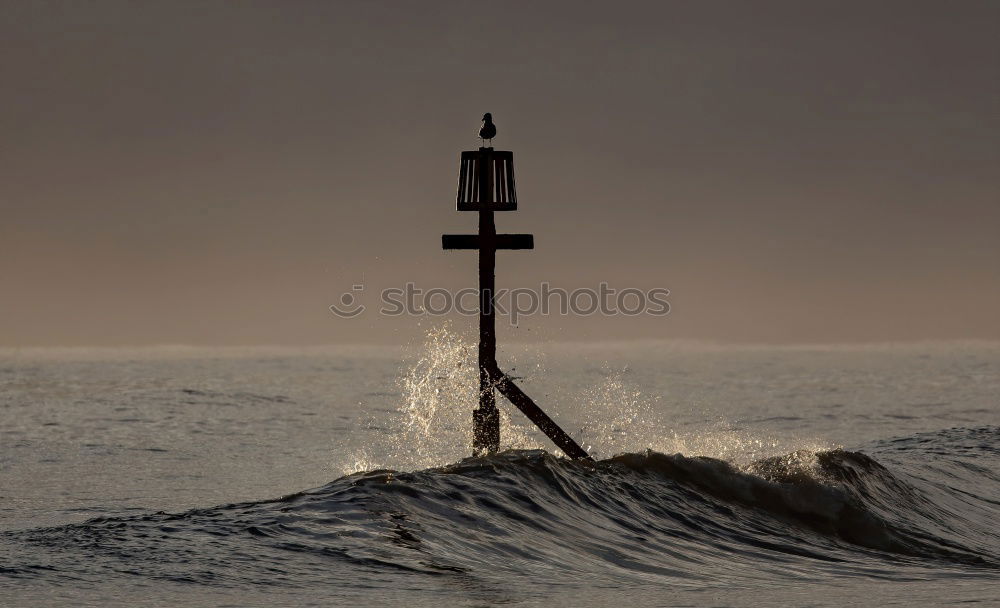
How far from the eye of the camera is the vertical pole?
16141mm

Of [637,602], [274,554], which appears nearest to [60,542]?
[274,554]

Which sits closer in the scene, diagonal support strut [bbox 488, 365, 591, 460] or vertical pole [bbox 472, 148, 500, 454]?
vertical pole [bbox 472, 148, 500, 454]

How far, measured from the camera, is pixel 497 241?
53.1 feet

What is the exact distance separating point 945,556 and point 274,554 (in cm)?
927

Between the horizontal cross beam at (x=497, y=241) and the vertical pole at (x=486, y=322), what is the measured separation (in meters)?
0.05

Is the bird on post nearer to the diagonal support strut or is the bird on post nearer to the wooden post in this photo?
the wooden post

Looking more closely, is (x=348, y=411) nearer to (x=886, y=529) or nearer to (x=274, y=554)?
(x=886, y=529)

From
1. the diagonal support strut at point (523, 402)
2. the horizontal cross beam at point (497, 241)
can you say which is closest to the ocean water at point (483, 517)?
the diagonal support strut at point (523, 402)

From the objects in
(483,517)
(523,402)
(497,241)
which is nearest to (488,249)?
(497,241)

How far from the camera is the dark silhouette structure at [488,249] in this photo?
16.2 meters

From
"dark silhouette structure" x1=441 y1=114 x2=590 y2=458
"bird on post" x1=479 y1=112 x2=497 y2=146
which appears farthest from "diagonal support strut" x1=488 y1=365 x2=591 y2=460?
"bird on post" x1=479 y1=112 x2=497 y2=146

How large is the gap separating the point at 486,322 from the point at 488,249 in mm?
1092

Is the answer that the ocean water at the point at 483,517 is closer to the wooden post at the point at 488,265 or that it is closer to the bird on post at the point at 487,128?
the wooden post at the point at 488,265

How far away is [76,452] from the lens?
2609cm
